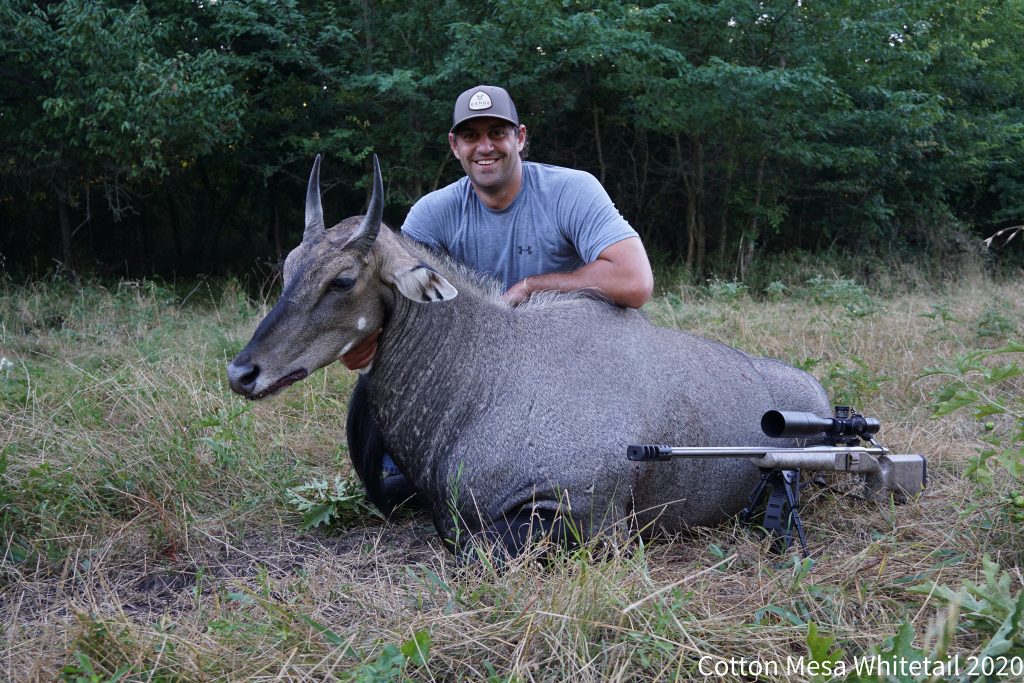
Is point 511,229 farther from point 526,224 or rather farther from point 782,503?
point 782,503

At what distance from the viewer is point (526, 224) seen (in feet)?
16.1

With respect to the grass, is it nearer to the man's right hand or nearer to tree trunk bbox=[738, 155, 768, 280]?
the man's right hand

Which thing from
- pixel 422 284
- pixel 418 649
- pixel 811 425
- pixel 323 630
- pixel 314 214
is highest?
pixel 314 214

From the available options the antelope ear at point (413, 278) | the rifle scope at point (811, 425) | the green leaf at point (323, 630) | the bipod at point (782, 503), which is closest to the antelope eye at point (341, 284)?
the antelope ear at point (413, 278)

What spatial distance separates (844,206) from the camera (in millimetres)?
18438

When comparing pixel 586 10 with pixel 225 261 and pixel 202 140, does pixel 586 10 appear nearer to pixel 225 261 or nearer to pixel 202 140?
pixel 202 140

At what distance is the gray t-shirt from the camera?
4699 mm

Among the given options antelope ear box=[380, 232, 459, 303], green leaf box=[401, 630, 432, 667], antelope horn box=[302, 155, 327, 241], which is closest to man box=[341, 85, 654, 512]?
antelope ear box=[380, 232, 459, 303]

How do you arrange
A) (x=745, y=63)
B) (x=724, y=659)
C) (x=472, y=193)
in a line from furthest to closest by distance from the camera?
(x=745, y=63)
(x=472, y=193)
(x=724, y=659)

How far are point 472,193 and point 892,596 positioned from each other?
298 centimetres

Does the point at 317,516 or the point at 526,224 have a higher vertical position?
the point at 526,224

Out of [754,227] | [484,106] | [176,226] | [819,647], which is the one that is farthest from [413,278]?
[176,226]

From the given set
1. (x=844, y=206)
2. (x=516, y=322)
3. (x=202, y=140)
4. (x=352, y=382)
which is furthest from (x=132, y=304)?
(x=844, y=206)

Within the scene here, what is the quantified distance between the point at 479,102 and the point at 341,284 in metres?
1.50
